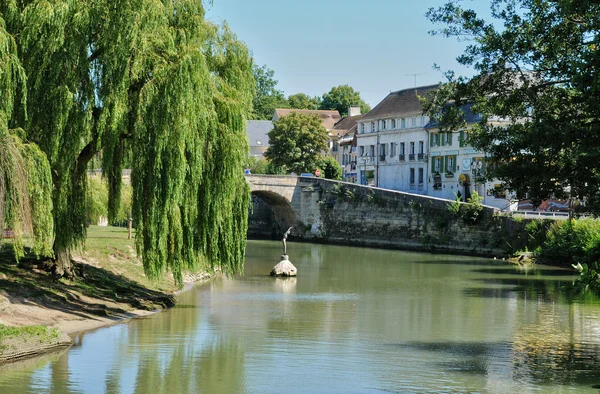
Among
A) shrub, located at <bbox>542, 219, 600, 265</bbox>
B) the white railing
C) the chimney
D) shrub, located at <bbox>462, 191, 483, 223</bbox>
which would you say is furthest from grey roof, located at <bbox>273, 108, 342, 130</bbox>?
shrub, located at <bbox>542, 219, 600, 265</bbox>

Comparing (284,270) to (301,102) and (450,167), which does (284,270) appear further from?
(301,102)

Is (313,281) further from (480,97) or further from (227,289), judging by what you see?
(480,97)

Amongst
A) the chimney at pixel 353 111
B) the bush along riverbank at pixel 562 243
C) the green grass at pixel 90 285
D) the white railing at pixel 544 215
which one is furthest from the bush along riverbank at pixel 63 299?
the chimney at pixel 353 111

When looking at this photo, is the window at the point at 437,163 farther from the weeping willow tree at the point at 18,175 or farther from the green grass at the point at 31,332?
the green grass at the point at 31,332

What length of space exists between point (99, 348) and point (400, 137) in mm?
60130

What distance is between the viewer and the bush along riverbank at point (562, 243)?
42.2m

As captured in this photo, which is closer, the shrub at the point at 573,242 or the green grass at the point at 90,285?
the green grass at the point at 90,285

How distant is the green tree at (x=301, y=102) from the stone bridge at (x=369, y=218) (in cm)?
4630

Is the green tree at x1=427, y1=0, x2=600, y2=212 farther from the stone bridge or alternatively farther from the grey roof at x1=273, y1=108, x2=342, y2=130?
the grey roof at x1=273, y1=108, x2=342, y2=130

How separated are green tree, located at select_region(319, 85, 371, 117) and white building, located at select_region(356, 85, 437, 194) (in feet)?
124

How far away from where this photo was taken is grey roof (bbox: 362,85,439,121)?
2928 inches

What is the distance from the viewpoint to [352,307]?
26.9 metres

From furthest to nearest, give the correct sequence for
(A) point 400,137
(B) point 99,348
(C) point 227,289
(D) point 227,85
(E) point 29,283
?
(A) point 400,137 < (C) point 227,289 < (D) point 227,85 < (E) point 29,283 < (B) point 99,348

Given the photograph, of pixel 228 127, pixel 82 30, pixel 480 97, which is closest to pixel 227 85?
pixel 228 127
